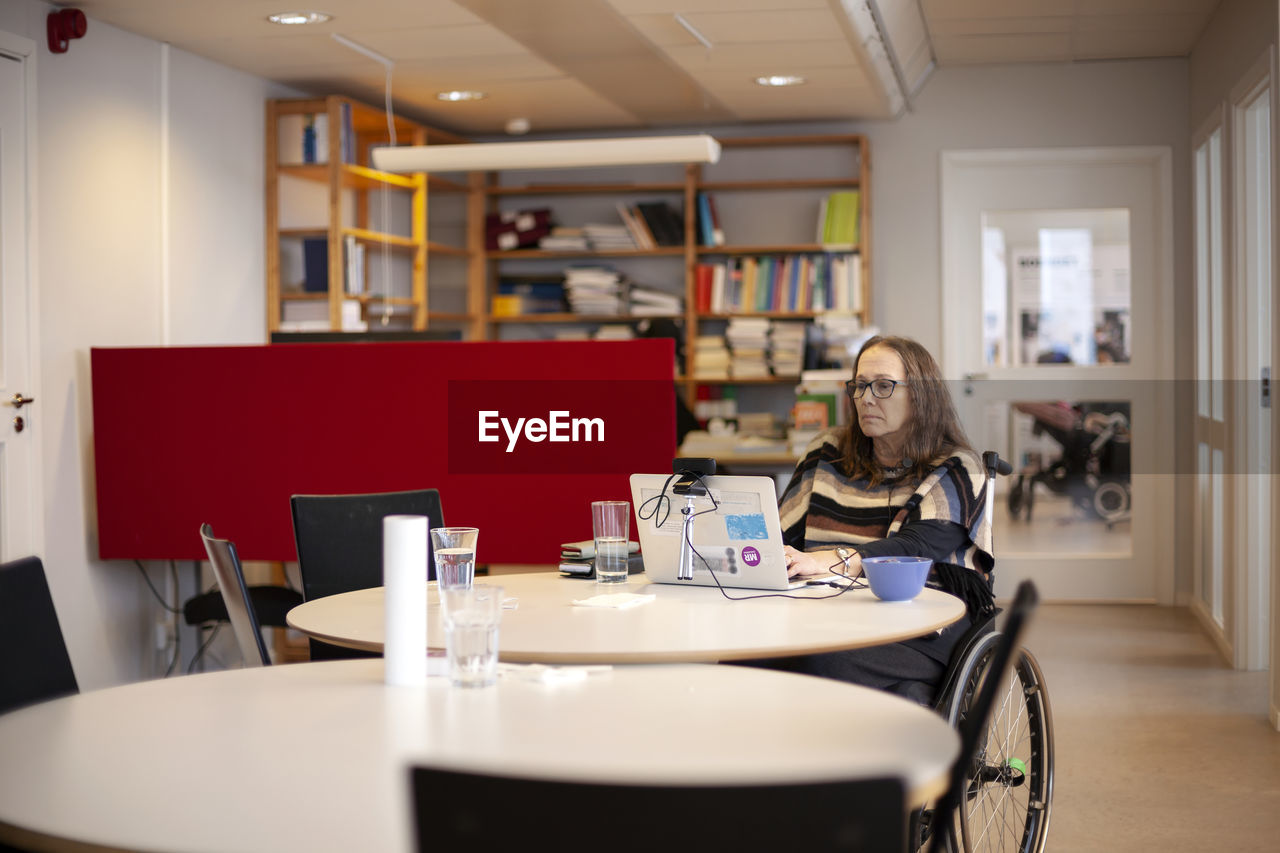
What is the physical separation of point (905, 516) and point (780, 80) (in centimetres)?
345

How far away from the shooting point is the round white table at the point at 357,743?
127cm

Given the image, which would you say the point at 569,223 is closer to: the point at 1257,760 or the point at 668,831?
the point at 1257,760

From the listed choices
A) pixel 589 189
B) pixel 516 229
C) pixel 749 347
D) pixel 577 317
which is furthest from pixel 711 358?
pixel 516 229

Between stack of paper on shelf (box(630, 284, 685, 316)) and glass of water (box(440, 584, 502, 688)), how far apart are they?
5280 mm

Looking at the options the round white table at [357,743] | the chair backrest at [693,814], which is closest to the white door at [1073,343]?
the round white table at [357,743]

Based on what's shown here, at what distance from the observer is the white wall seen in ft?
14.6

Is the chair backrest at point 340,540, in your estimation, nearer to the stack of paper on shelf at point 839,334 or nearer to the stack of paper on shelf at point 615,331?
the stack of paper on shelf at point 839,334

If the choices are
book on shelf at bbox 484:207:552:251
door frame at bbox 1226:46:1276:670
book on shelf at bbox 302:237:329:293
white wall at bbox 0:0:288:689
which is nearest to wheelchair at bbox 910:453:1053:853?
door frame at bbox 1226:46:1276:670

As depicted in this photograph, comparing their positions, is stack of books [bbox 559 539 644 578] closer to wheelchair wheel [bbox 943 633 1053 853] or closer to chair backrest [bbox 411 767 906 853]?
wheelchair wheel [bbox 943 633 1053 853]

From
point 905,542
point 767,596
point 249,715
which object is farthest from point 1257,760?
point 249,715

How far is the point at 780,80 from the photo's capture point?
5809 mm

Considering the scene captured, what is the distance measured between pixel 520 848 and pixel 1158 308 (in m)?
6.34

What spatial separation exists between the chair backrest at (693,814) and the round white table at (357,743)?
0.04 metres

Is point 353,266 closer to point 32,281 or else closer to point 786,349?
point 32,281
